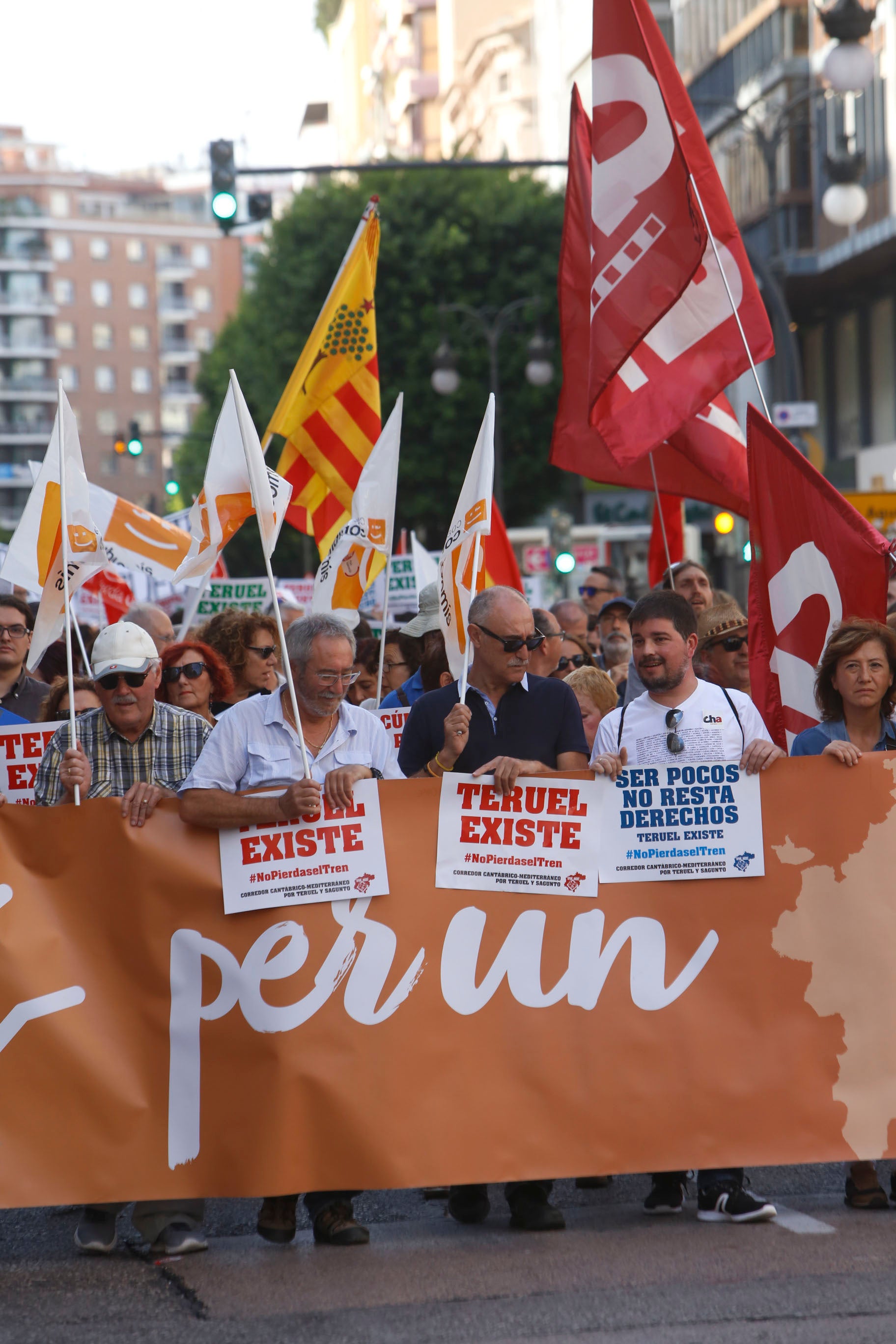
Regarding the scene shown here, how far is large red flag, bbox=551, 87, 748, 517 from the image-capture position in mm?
7918

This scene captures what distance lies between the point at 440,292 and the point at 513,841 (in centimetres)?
3487

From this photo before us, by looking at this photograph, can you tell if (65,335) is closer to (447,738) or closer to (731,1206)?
(447,738)

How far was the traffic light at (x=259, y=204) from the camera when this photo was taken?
16344 mm

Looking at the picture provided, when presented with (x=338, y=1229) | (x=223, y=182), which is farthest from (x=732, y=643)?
(x=223, y=182)

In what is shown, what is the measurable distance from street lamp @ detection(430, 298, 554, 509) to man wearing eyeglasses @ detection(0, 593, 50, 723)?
51.1ft

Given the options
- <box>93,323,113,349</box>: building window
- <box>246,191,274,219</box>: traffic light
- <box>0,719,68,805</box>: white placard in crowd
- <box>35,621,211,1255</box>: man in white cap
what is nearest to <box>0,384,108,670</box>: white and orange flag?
<box>0,719,68,805</box>: white placard in crowd

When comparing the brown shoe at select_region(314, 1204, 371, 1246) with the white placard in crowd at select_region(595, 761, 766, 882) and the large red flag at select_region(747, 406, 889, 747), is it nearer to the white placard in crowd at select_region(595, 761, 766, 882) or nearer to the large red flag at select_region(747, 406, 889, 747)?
the white placard in crowd at select_region(595, 761, 766, 882)

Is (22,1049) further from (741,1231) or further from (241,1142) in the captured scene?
(741,1231)

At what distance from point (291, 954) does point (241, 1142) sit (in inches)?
21.4

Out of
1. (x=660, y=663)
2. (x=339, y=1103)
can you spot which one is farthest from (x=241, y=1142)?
(x=660, y=663)

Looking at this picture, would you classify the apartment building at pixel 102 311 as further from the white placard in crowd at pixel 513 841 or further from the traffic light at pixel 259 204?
the white placard in crowd at pixel 513 841

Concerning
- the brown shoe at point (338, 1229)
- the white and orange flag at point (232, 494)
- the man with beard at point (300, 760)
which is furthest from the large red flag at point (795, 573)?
the brown shoe at point (338, 1229)

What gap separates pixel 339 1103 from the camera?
5188 millimetres

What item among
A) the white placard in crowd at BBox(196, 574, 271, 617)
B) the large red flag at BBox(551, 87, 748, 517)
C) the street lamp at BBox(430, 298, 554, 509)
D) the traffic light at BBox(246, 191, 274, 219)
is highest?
the street lamp at BBox(430, 298, 554, 509)
